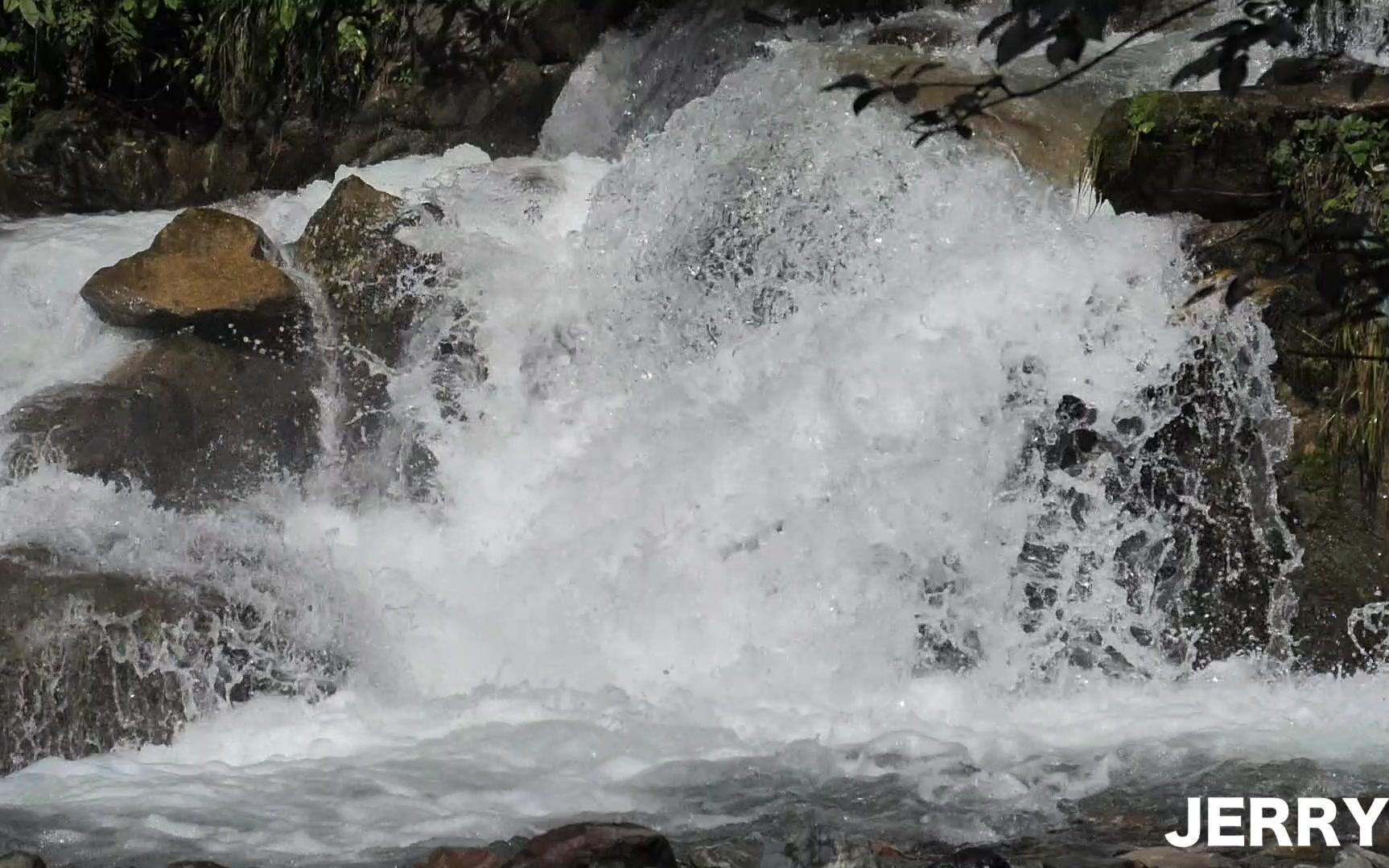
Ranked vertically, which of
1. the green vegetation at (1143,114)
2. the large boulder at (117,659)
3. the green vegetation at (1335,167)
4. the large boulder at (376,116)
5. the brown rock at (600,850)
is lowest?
the brown rock at (600,850)

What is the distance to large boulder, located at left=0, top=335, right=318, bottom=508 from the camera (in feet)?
21.9

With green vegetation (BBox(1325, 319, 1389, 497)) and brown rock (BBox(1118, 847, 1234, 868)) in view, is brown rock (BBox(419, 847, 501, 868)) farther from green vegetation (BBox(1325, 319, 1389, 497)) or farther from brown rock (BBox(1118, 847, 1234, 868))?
green vegetation (BBox(1325, 319, 1389, 497))

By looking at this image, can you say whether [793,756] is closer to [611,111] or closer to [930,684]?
[930,684]

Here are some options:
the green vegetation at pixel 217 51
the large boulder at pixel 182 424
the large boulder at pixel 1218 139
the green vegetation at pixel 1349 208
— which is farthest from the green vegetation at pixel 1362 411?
the green vegetation at pixel 217 51

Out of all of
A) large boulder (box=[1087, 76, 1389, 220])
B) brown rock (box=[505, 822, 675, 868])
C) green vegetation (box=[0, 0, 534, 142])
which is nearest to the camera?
brown rock (box=[505, 822, 675, 868])

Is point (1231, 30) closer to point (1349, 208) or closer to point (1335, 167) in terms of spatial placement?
point (1349, 208)

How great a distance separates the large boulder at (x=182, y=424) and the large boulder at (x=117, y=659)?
38.7 inches

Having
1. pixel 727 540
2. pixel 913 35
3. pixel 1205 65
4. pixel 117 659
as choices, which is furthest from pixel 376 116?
pixel 1205 65

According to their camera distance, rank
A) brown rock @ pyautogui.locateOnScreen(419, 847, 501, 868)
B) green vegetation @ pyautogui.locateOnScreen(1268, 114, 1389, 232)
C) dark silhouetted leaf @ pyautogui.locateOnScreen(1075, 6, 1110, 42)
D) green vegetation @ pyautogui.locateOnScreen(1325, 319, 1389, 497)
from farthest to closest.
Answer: green vegetation @ pyautogui.locateOnScreen(1268, 114, 1389, 232) < green vegetation @ pyautogui.locateOnScreen(1325, 319, 1389, 497) < brown rock @ pyautogui.locateOnScreen(419, 847, 501, 868) < dark silhouetted leaf @ pyautogui.locateOnScreen(1075, 6, 1110, 42)

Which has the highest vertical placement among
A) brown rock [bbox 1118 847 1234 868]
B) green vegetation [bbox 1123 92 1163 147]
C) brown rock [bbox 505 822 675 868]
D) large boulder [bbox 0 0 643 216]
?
large boulder [bbox 0 0 643 216]

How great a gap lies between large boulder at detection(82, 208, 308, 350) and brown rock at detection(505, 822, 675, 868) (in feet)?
13.1

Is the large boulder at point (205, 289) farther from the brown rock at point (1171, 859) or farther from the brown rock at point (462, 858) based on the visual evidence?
the brown rock at point (1171, 859)

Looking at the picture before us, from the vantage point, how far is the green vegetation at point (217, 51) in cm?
929

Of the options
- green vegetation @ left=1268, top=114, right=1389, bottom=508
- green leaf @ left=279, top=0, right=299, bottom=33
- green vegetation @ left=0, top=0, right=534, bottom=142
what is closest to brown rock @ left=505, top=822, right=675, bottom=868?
green vegetation @ left=1268, top=114, right=1389, bottom=508
